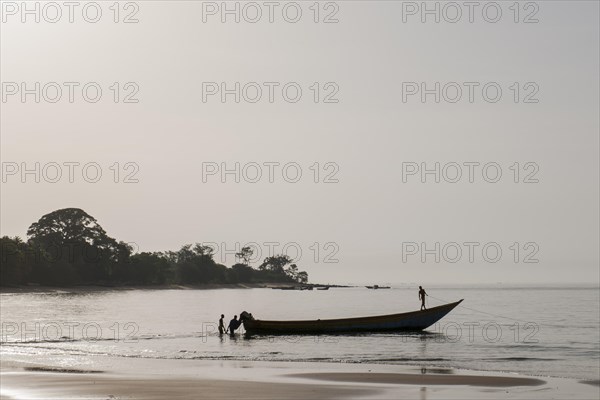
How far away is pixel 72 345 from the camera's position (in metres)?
53.3

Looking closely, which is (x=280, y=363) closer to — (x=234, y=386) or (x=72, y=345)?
(x=234, y=386)

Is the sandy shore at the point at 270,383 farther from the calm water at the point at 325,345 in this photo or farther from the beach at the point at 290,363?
the calm water at the point at 325,345

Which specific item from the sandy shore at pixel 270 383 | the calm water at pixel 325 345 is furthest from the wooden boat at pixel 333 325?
the sandy shore at pixel 270 383

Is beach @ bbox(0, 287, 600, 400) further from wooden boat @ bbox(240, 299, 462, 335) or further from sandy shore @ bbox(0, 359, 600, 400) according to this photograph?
wooden boat @ bbox(240, 299, 462, 335)

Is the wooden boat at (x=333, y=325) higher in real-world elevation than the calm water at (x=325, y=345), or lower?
higher

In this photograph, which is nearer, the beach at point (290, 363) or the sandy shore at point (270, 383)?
the sandy shore at point (270, 383)

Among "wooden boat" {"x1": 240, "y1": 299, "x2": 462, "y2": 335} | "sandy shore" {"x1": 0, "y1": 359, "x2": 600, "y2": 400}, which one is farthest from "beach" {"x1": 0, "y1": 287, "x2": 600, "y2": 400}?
"wooden boat" {"x1": 240, "y1": 299, "x2": 462, "y2": 335}

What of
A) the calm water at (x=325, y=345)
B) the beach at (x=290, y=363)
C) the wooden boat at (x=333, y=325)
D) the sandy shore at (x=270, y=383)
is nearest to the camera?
the sandy shore at (x=270, y=383)

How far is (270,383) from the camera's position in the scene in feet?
106

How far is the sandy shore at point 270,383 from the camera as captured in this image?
28.9 meters

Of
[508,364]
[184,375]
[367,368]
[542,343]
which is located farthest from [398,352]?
[184,375]

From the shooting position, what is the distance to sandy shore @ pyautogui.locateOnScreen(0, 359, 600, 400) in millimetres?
28938

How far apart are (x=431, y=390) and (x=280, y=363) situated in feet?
42.1

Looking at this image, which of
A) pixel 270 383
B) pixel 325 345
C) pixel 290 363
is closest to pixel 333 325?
pixel 325 345
